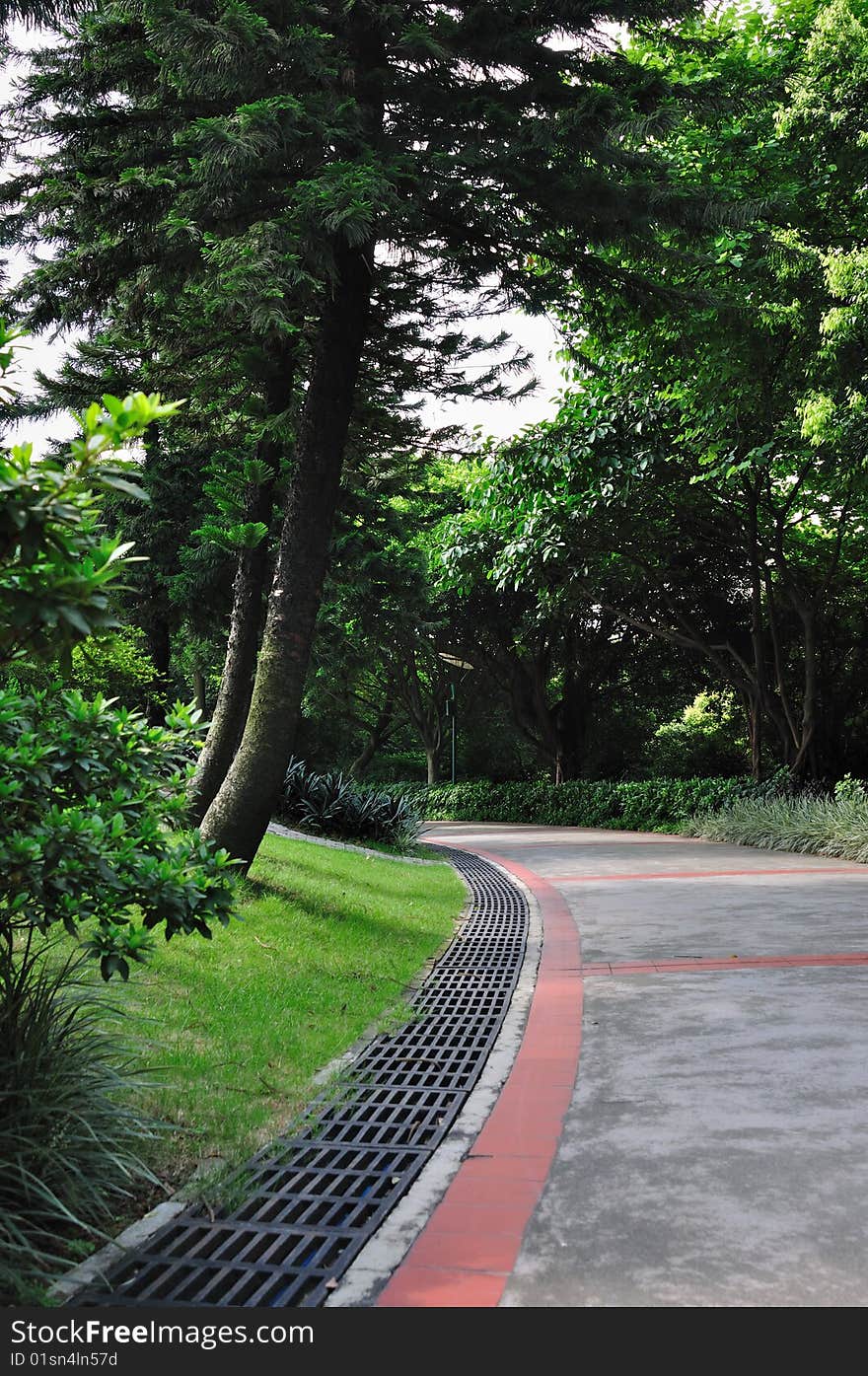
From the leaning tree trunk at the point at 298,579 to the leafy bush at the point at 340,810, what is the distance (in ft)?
18.9

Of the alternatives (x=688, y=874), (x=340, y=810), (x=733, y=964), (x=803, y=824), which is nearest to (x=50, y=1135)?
(x=733, y=964)

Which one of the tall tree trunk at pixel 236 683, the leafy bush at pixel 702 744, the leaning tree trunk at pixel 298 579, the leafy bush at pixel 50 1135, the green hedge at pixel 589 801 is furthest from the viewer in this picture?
the leafy bush at pixel 702 744

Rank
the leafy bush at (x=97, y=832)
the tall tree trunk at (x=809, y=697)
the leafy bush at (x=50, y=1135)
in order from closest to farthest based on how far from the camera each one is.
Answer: the leafy bush at (x=50, y=1135) → the leafy bush at (x=97, y=832) → the tall tree trunk at (x=809, y=697)

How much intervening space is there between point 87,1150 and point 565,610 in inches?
826

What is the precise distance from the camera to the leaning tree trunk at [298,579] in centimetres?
736

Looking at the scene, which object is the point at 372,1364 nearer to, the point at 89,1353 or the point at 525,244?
the point at 89,1353

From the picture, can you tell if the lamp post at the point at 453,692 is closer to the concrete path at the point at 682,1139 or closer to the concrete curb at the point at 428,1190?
the concrete path at the point at 682,1139

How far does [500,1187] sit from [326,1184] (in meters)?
0.58

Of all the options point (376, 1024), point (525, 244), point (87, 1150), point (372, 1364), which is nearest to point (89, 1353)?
point (372, 1364)

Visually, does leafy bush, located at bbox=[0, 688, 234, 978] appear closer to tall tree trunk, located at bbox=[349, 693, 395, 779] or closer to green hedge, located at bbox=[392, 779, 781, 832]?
green hedge, located at bbox=[392, 779, 781, 832]

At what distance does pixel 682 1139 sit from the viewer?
342 centimetres

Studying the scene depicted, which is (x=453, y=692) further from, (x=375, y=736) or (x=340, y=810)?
(x=340, y=810)

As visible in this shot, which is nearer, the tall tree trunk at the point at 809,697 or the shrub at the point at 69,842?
the shrub at the point at 69,842

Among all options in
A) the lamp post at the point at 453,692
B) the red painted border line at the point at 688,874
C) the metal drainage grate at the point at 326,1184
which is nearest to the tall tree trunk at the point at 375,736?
the lamp post at the point at 453,692
